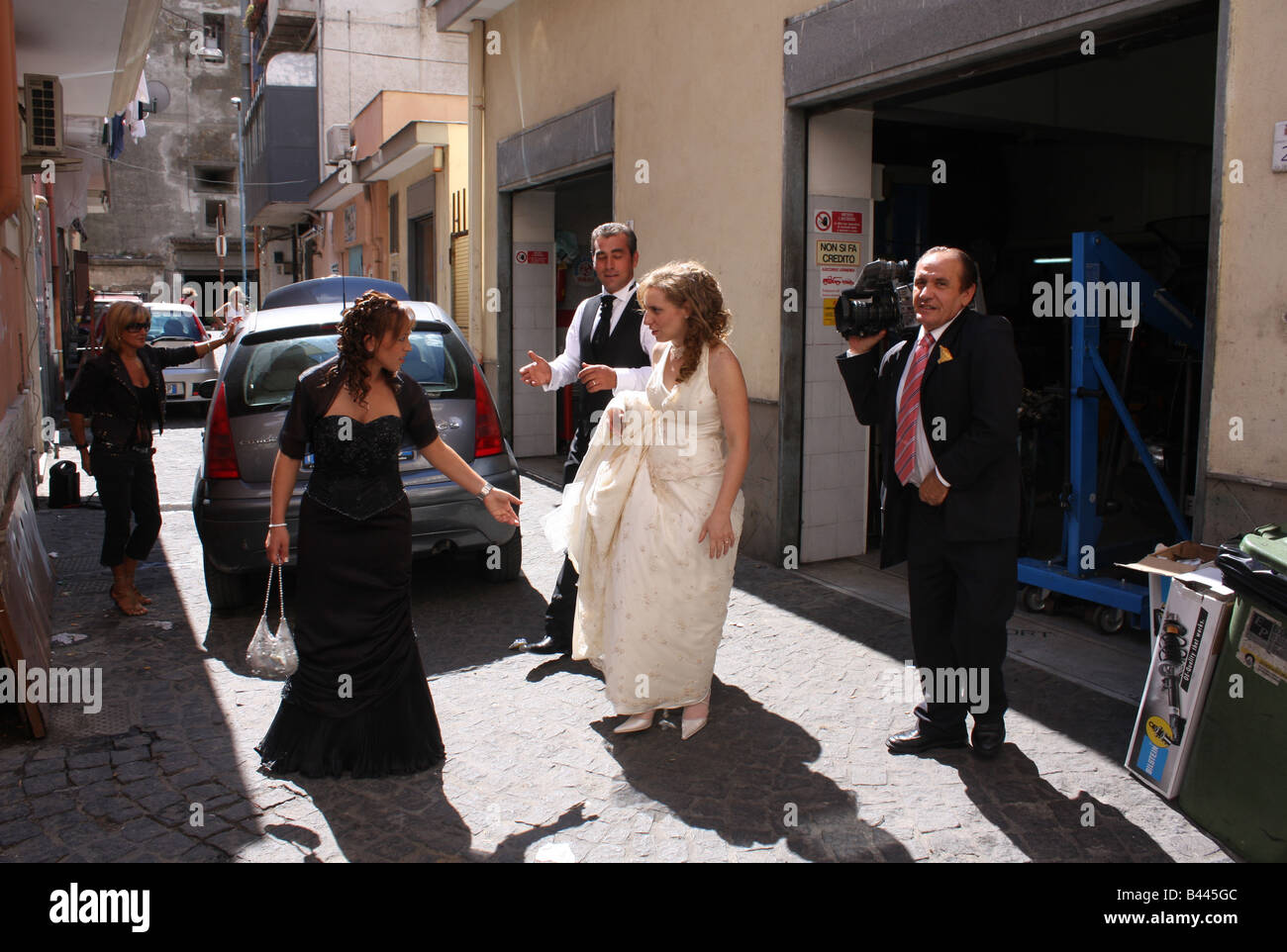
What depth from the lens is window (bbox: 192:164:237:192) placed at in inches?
1694

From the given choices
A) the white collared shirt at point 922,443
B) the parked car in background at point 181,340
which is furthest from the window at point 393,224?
the white collared shirt at point 922,443

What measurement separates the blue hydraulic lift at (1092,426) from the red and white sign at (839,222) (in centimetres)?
182

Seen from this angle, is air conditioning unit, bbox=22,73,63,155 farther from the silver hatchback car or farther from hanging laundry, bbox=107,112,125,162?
hanging laundry, bbox=107,112,125,162

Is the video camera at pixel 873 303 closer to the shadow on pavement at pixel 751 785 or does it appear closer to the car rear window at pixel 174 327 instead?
the shadow on pavement at pixel 751 785

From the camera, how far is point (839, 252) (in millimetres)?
6980

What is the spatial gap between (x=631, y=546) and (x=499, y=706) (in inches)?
40.0

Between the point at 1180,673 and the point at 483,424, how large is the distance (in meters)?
3.85

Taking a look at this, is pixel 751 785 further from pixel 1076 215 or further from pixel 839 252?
pixel 1076 215

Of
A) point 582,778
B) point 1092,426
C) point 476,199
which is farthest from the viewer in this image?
point 476,199

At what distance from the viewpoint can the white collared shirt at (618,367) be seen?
15.8 feet

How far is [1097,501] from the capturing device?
6.16 m

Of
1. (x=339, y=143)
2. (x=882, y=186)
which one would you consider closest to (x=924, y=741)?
(x=882, y=186)
